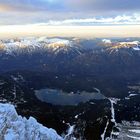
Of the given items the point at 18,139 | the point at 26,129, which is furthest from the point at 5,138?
the point at 26,129

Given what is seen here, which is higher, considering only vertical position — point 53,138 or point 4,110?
point 4,110

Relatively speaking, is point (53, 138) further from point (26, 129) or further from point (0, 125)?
point (0, 125)

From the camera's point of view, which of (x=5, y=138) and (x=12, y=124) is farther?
(x=12, y=124)

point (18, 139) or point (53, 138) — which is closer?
point (18, 139)

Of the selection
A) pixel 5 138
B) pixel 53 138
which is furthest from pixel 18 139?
pixel 53 138

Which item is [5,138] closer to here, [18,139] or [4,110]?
[18,139]
